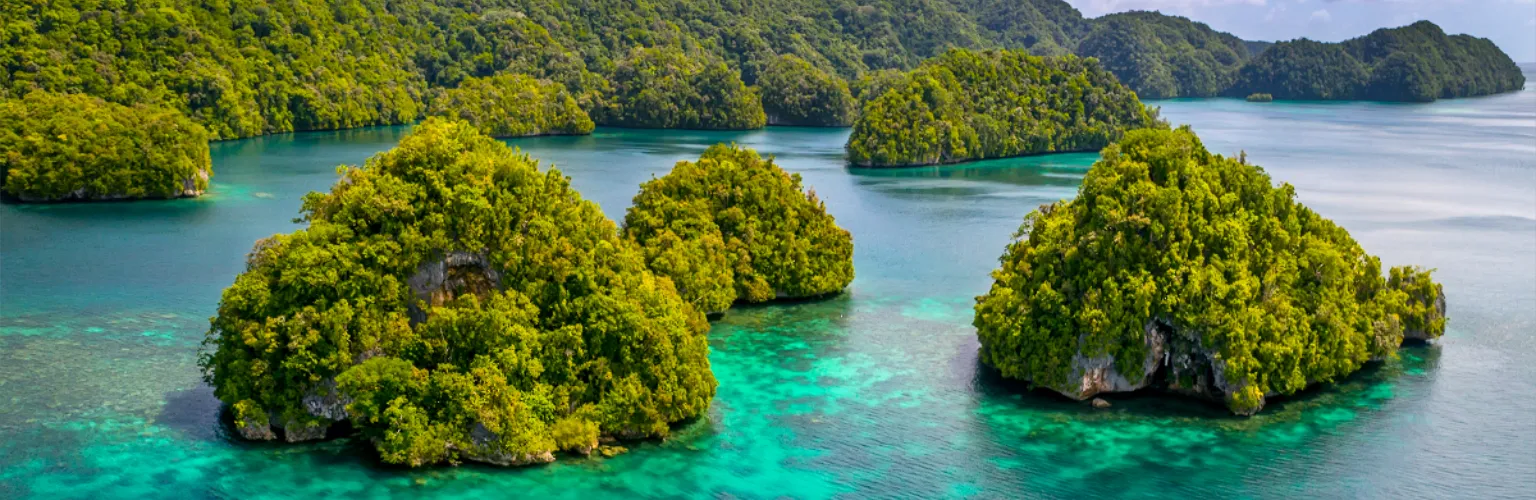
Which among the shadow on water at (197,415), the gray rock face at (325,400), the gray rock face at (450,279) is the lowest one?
the shadow on water at (197,415)

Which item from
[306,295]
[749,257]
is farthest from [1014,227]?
[306,295]

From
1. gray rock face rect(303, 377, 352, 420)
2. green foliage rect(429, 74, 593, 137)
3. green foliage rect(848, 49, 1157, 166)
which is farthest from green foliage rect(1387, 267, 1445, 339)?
green foliage rect(429, 74, 593, 137)

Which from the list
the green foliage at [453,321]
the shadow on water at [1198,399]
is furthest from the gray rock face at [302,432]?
the shadow on water at [1198,399]

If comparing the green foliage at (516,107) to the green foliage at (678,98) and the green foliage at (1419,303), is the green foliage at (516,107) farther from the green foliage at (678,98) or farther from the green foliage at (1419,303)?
the green foliage at (1419,303)

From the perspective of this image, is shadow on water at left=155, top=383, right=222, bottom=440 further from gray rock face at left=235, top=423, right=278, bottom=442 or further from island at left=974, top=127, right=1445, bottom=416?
island at left=974, top=127, right=1445, bottom=416

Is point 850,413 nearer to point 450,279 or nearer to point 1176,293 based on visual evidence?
point 1176,293

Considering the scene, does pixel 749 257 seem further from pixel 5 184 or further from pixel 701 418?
pixel 5 184

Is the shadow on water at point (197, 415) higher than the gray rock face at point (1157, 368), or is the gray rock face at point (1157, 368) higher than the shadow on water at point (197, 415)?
the gray rock face at point (1157, 368)
